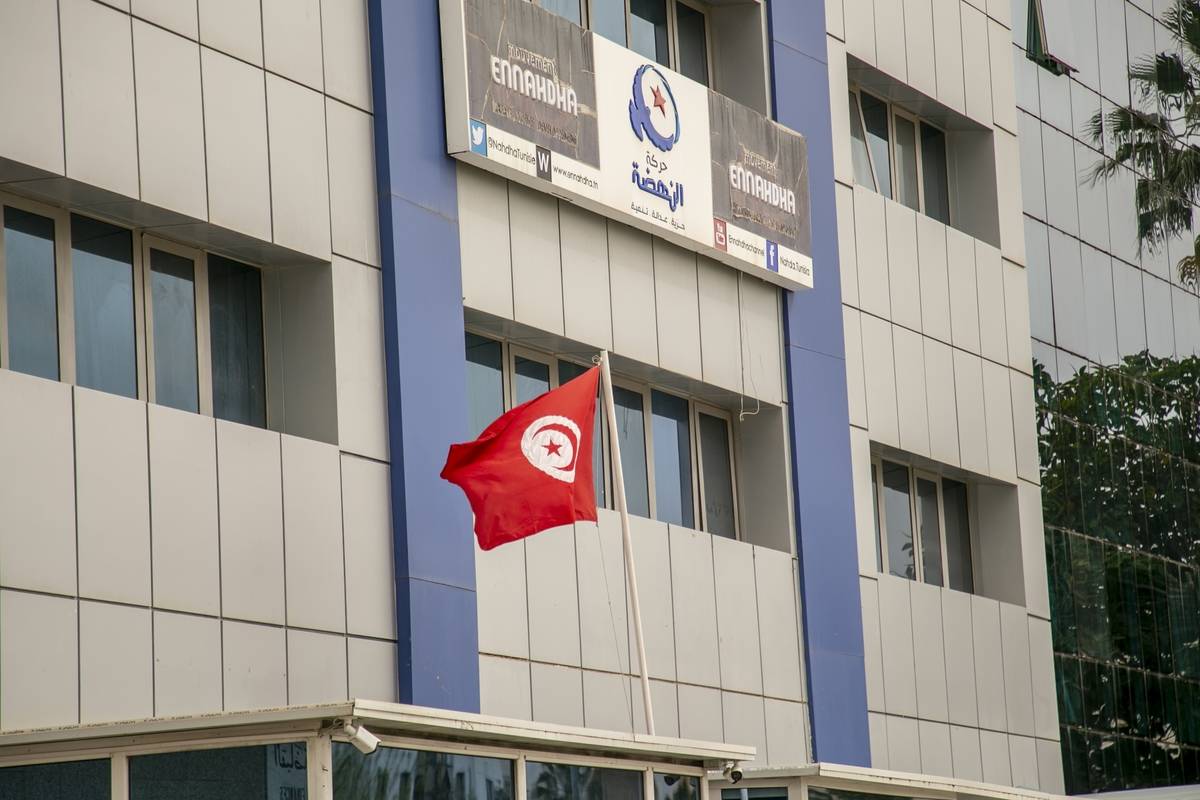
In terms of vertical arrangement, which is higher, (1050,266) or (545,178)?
(1050,266)

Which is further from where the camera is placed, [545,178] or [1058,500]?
[1058,500]

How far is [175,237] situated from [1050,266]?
14083 millimetres

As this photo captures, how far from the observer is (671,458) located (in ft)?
60.9

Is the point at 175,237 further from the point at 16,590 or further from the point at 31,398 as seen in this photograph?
the point at 16,590

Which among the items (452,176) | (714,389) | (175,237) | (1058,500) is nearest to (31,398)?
(175,237)

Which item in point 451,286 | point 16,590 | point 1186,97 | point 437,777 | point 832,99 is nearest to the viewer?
point 437,777

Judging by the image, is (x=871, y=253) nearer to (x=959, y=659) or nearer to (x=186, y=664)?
(x=959, y=659)

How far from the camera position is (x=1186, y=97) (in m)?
30.1

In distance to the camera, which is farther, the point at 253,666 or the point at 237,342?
the point at 237,342

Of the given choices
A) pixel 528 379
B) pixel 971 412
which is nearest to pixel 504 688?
pixel 528 379

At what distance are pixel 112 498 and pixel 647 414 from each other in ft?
22.4

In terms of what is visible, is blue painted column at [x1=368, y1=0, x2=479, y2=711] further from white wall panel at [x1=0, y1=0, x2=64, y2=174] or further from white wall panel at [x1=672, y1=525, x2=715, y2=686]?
white wall panel at [x1=0, y1=0, x2=64, y2=174]

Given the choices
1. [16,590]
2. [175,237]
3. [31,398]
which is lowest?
[16,590]

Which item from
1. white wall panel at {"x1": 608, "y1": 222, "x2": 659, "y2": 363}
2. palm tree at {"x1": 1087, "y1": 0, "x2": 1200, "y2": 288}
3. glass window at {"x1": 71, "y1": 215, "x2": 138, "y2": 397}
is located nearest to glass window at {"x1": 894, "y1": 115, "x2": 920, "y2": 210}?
palm tree at {"x1": 1087, "y1": 0, "x2": 1200, "y2": 288}
